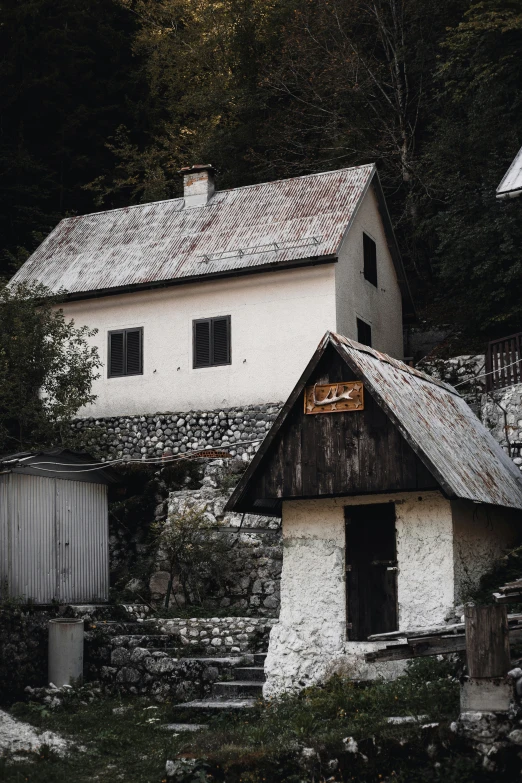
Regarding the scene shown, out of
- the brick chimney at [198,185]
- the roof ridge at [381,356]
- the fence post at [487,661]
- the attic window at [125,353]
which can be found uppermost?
the brick chimney at [198,185]

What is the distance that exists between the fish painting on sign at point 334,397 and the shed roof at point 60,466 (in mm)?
6128

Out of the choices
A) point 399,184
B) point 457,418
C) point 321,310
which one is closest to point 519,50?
point 399,184

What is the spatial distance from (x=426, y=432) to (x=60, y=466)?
8.01m

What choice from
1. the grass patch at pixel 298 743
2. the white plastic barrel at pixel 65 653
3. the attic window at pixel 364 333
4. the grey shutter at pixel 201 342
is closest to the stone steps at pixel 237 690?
the grass patch at pixel 298 743

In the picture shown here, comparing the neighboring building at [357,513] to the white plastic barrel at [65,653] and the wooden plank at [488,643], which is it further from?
the white plastic barrel at [65,653]

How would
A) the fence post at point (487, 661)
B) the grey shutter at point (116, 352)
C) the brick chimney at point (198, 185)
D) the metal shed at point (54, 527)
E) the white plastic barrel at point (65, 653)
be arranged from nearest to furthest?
the fence post at point (487, 661), the white plastic barrel at point (65, 653), the metal shed at point (54, 527), the grey shutter at point (116, 352), the brick chimney at point (198, 185)

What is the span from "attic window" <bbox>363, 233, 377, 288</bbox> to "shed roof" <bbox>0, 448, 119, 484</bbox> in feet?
29.4

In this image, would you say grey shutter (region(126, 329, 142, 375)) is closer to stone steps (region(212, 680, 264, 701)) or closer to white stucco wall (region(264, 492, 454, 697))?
white stucco wall (region(264, 492, 454, 697))

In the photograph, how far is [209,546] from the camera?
20297mm

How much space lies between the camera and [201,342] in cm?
2633

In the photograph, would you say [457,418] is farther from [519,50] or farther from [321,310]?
[519,50]

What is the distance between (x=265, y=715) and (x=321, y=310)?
12695mm

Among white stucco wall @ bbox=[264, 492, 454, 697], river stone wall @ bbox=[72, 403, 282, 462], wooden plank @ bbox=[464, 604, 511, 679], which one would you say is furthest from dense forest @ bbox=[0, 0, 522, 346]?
wooden plank @ bbox=[464, 604, 511, 679]

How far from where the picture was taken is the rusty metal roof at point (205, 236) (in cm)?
2586
